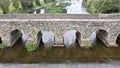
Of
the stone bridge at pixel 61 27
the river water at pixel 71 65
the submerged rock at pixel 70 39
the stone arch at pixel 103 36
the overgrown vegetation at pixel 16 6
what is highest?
the overgrown vegetation at pixel 16 6

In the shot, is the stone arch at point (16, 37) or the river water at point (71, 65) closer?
the river water at point (71, 65)

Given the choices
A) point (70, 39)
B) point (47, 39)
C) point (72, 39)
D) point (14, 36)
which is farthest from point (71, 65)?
point (14, 36)

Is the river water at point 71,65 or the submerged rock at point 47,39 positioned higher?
the submerged rock at point 47,39

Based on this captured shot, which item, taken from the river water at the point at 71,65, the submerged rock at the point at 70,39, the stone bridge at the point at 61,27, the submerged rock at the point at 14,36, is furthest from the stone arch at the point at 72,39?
the submerged rock at the point at 14,36

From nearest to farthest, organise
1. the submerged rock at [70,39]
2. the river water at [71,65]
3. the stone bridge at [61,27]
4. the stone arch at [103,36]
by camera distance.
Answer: the river water at [71,65] < the stone bridge at [61,27] < the stone arch at [103,36] < the submerged rock at [70,39]

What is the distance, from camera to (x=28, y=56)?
82.5 ft

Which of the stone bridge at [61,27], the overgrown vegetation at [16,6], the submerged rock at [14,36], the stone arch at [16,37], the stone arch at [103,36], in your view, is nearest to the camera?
the stone bridge at [61,27]

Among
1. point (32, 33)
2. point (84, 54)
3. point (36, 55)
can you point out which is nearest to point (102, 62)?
point (84, 54)

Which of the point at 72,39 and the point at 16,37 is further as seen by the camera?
the point at 72,39

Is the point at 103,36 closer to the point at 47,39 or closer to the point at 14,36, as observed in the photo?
the point at 47,39

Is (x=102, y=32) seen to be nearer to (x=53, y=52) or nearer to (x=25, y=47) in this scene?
(x=53, y=52)

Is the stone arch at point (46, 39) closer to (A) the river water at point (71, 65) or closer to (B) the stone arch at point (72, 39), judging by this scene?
(B) the stone arch at point (72, 39)

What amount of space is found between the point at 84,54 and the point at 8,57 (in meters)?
9.78

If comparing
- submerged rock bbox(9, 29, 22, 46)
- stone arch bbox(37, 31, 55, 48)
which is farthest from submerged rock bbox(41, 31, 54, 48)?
submerged rock bbox(9, 29, 22, 46)
